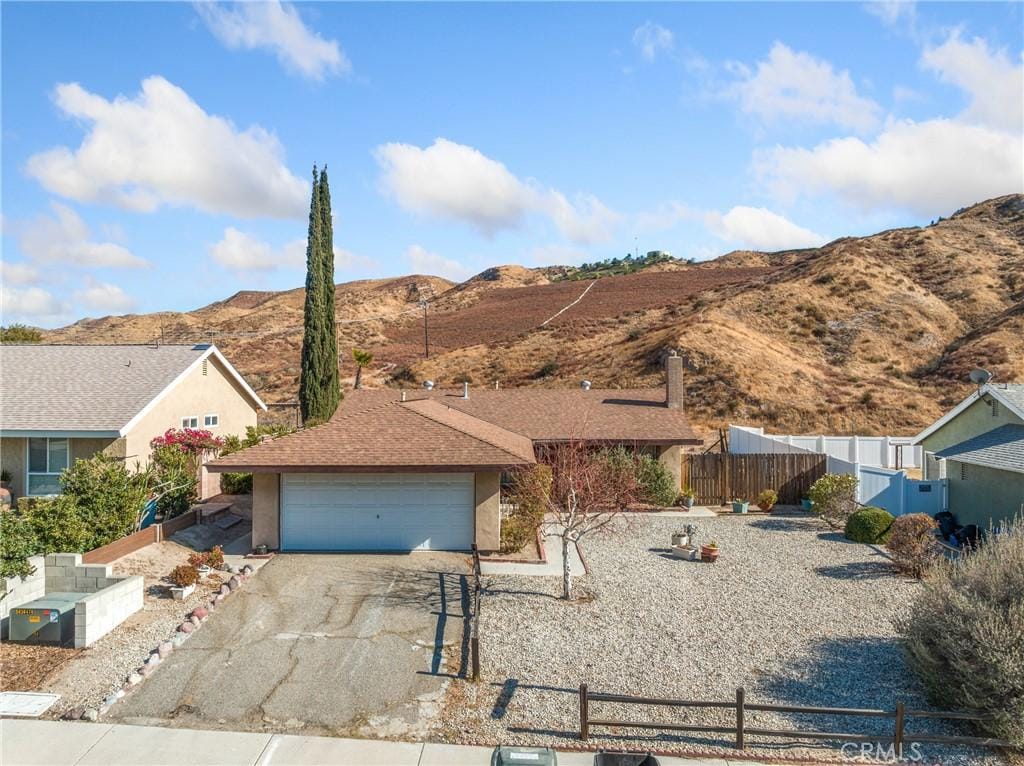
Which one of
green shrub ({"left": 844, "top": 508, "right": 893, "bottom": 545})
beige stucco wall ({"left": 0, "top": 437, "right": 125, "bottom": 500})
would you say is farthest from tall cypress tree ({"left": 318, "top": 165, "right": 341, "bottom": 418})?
green shrub ({"left": 844, "top": 508, "right": 893, "bottom": 545})

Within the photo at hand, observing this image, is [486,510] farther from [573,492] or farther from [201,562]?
[201,562]

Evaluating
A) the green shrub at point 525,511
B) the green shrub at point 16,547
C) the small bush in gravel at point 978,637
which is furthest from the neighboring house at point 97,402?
the small bush in gravel at point 978,637

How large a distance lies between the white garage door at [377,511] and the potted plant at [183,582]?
3.38m

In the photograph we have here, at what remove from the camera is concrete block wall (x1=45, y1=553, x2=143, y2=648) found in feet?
39.9

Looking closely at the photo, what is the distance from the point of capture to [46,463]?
22000 millimetres

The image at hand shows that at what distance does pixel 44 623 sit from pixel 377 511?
7573 mm

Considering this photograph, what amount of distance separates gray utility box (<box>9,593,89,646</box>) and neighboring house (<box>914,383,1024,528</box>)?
65.0 ft

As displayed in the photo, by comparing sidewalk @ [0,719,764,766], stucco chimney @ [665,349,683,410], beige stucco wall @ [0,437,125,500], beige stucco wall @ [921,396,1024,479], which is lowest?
sidewalk @ [0,719,764,766]

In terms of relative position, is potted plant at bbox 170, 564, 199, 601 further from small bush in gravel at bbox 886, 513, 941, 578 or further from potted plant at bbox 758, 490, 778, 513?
potted plant at bbox 758, 490, 778, 513

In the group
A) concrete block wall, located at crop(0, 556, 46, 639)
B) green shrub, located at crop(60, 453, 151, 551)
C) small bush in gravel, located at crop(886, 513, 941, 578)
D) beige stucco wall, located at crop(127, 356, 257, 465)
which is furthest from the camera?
beige stucco wall, located at crop(127, 356, 257, 465)

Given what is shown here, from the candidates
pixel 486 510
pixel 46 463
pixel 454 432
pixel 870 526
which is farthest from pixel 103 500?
pixel 870 526

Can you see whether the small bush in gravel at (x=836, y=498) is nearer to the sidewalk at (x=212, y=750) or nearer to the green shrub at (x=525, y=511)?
the green shrub at (x=525, y=511)

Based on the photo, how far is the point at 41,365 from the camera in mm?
25672

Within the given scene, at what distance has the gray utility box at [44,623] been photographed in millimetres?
12234
